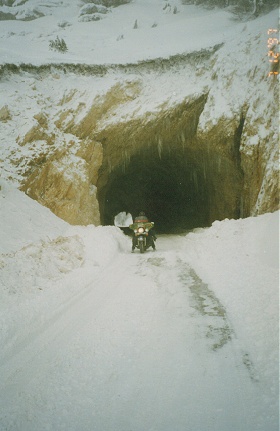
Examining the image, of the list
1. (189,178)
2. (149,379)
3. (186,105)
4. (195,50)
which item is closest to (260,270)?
(149,379)

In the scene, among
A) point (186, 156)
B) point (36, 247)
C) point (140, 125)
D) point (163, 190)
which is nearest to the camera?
point (36, 247)

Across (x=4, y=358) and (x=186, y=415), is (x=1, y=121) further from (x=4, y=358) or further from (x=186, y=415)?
(x=186, y=415)

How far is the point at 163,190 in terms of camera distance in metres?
31.6

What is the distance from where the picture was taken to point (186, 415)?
230 centimetres

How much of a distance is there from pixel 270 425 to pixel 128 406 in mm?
1172

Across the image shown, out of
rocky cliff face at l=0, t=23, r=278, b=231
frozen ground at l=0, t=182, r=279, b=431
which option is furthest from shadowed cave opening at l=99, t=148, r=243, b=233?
frozen ground at l=0, t=182, r=279, b=431

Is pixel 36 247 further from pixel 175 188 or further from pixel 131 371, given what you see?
pixel 175 188

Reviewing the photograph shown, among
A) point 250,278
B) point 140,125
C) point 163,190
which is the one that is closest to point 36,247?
point 250,278

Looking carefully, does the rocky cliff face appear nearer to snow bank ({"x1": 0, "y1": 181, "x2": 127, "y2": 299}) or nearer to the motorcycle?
snow bank ({"x1": 0, "y1": 181, "x2": 127, "y2": 299})

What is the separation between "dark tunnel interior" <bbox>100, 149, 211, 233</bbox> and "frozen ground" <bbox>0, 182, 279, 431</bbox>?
13.9 meters

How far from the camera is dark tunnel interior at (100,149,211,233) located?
20875mm

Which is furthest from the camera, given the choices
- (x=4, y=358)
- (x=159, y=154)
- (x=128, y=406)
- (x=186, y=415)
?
(x=159, y=154)

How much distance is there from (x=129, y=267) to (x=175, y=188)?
Result: 71.5 ft

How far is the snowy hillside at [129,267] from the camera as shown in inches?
101
